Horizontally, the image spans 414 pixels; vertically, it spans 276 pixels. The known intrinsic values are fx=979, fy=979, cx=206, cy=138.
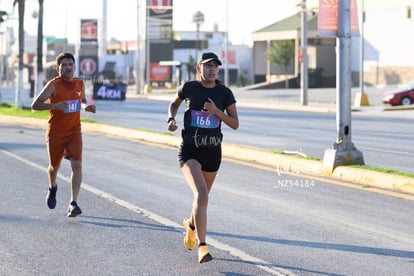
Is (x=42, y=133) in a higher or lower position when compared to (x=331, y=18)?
lower

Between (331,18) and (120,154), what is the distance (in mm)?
6244

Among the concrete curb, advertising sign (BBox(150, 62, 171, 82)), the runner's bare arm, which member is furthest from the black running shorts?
Answer: advertising sign (BBox(150, 62, 171, 82))

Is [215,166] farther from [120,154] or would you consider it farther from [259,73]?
[259,73]

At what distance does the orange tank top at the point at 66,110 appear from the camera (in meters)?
11.0

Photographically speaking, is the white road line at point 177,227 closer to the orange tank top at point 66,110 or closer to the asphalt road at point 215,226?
the asphalt road at point 215,226

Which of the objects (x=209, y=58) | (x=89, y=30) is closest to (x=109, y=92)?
(x=89, y=30)

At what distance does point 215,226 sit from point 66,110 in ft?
7.06

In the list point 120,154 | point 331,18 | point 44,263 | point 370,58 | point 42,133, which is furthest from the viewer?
point 370,58

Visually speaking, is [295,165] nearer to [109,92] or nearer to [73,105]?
[73,105]

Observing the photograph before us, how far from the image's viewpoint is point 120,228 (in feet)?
33.8

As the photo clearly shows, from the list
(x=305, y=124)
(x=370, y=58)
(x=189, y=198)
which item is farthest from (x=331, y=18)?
(x=370, y=58)

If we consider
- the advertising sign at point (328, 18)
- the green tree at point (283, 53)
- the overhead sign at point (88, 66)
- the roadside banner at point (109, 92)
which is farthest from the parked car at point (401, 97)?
the overhead sign at point (88, 66)

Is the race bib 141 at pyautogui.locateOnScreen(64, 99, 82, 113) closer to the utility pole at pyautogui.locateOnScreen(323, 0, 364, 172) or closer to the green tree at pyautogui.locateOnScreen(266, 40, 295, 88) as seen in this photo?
the utility pole at pyautogui.locateOnScreen(323, 0, 364, 172)

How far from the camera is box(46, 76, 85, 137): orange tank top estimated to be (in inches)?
432
